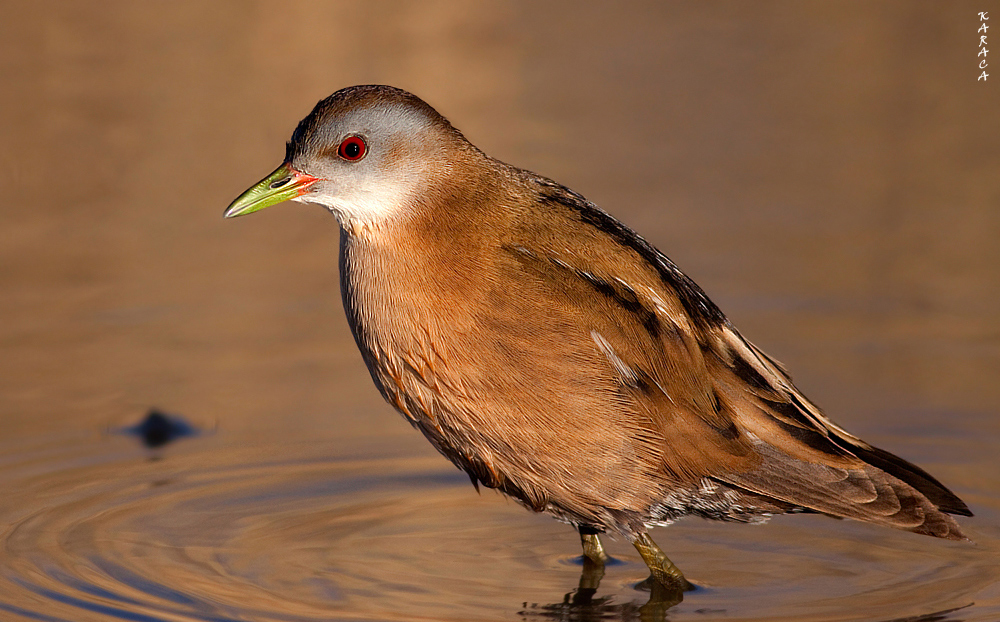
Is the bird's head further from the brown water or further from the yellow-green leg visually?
the yellow-green leg

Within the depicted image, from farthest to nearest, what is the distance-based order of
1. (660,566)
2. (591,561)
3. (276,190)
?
1. (591,561)
2. (660,566)
3. (276,190)

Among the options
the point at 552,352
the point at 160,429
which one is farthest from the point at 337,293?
the point at 552,352

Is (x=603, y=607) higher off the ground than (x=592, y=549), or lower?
lower

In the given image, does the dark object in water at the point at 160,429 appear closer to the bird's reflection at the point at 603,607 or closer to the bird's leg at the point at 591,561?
the bird's leg at the point at 591,561

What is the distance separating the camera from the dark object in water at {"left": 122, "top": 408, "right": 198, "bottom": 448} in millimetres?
7023

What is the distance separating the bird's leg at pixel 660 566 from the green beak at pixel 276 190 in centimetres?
186

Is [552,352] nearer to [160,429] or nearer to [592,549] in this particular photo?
[592,549]

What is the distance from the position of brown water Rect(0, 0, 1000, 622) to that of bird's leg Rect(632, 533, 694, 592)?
13 centimetres

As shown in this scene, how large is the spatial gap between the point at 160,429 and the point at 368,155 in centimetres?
256

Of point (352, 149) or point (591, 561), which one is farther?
point (591, 561)

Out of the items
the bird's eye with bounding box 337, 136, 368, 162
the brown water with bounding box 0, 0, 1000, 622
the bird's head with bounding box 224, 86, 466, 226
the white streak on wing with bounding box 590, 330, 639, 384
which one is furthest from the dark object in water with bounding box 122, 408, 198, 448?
the white streak on wing with bounding box 590, 330, 639, 384

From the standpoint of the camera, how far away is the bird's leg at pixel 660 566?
5.48m

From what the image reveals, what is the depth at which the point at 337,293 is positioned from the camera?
8852mm

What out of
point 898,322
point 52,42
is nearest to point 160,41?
point 52,42
